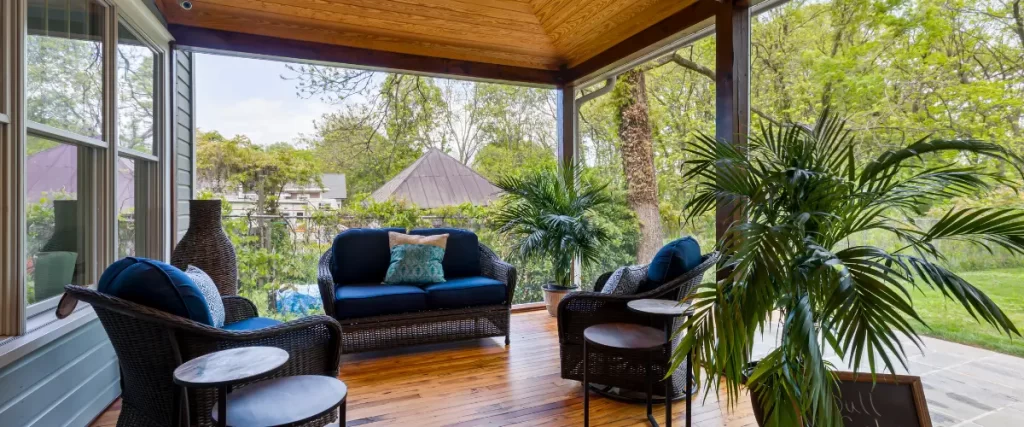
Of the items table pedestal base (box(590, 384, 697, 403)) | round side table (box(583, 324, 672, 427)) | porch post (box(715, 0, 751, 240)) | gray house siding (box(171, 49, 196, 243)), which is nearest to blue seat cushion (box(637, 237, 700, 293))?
round side table (box(583, 324, 672, 427))

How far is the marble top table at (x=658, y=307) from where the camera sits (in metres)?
2.24

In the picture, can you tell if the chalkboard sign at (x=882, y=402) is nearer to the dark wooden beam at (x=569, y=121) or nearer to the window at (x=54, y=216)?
the window at (x=54, y=216)

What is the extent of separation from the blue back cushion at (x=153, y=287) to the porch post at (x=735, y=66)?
9.56 feet

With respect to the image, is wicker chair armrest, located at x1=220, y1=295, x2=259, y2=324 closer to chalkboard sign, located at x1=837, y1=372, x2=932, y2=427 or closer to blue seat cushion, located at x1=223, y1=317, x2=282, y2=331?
blue seat cushion, located at x1=223, y1=317, x2=282, y2=331

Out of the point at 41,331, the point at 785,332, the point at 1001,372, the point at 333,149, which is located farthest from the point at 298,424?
the point at 333,149

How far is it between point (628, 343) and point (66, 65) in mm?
3050

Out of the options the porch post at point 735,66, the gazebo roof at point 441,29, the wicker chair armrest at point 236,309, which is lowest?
the wicker chair armrest at point 236,309

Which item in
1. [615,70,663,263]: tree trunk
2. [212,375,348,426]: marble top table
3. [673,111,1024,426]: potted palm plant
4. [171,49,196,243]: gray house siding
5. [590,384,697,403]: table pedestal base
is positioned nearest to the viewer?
[673,111,1024,426]: potted palm plant

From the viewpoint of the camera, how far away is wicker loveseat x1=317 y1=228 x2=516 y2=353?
3.46 m

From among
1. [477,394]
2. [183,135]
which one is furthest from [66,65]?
[477,394]

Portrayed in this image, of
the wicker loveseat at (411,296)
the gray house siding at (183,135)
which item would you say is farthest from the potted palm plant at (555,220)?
the gray house siding at (183,135)

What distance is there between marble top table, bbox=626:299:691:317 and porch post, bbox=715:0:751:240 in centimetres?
89

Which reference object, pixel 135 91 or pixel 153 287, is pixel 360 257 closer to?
pixel 135 91

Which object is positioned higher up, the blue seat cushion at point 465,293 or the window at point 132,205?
the window at point 132,205
